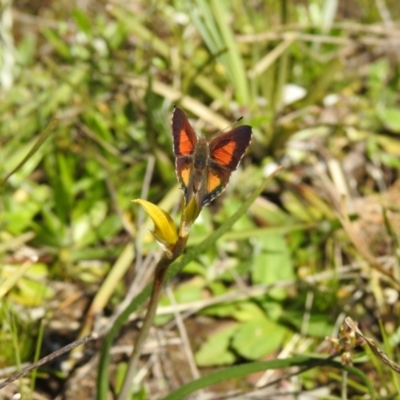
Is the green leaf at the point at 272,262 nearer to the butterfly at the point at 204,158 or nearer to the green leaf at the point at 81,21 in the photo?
the butterfly at the point at 204,158

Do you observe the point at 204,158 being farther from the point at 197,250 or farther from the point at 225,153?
the point at 197,250

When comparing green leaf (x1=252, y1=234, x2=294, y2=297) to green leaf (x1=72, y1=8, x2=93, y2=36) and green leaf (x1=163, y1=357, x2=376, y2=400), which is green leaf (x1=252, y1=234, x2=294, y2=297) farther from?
green leaf (x1=72, y1=8, x2=93, y2=36)

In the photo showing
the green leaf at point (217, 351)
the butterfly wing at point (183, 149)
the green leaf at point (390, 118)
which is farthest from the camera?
the green leaf at point (390, 118)

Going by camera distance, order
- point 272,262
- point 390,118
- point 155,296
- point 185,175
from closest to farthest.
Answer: point 185,175 → point 155,296 → point 272,262 → point 390,118

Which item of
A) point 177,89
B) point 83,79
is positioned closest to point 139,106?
point 177,89

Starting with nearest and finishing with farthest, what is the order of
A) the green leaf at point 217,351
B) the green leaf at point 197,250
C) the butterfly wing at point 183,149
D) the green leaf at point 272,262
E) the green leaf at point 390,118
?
1. the butterfly wing at point 183,149
2. the green leaf at point 197,250
3. the green leaf at point 217,351
4. the green leaf at point 272,262
5. the green leaf at point 390,118

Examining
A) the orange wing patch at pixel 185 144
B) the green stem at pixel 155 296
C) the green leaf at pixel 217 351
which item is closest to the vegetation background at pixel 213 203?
the green leaf at pixel 217 351

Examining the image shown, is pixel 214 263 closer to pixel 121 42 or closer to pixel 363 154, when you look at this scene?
pixel 363 154

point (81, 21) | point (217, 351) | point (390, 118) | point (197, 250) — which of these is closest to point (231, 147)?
point (197, 250)
